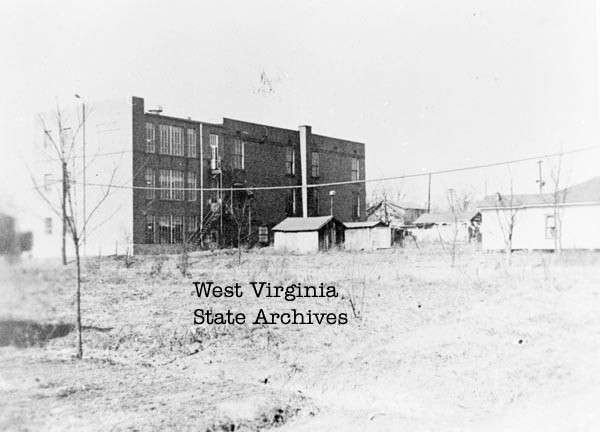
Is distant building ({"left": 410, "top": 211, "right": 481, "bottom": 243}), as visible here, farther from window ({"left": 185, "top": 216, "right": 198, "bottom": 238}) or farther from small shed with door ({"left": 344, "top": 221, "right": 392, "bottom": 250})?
window ({"left": 185, "top": 216, "right": 198, "bottom": 238})

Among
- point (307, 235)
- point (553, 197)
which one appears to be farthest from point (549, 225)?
point (307, 235)

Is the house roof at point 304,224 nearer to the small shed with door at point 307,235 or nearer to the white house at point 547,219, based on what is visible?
the small shed with door at point 307,235

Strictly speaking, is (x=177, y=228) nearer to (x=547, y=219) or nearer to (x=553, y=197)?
(x=547, y=219)

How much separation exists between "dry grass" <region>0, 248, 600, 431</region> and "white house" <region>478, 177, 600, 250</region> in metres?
13.2

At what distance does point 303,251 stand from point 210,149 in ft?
Result: 33.2

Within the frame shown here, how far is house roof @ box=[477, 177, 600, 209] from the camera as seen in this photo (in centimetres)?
2831

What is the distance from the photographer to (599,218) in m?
27.7

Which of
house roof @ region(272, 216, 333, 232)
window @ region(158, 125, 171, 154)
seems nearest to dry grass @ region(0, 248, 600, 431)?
window @ region(158, 125, 171, 154)

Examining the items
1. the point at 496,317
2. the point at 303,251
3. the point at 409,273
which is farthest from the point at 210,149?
the point at 496,317

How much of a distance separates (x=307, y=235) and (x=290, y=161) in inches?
554

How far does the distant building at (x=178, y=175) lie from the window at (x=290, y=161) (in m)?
0.09

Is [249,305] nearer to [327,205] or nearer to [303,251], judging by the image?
[303,251]

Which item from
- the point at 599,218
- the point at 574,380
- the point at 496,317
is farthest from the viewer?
the point at 599,218

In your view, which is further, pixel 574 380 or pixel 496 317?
pixel 496 317
